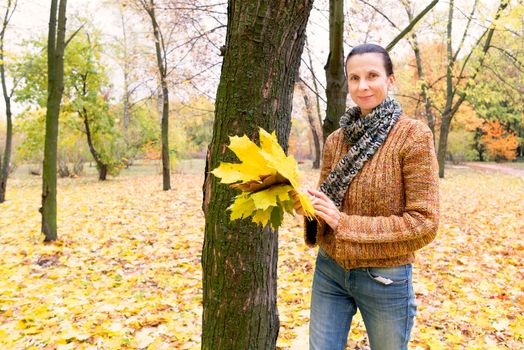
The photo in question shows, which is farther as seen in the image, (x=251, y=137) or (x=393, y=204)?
(x=251, y=137)

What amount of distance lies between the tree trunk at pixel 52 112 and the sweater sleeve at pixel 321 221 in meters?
5.10

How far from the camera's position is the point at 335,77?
483 cm

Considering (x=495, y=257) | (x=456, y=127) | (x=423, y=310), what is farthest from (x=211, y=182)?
(x=456, y=127)

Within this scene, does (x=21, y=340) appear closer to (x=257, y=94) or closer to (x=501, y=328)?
(x=257, y=94)

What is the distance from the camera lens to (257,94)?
5.32 feet

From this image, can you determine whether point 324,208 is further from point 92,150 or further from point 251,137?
point 92,150

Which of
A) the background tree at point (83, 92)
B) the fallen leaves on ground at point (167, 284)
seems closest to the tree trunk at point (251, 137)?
the fallen leaves on ground at point (167, 284)

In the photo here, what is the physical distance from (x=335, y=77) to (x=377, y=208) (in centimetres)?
361

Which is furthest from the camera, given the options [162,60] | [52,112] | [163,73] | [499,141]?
[499,141]

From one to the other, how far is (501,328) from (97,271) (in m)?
4.34

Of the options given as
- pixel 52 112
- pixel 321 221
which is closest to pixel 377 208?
pixel 321 221

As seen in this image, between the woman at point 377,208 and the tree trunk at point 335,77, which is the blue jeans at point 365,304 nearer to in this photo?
the woman at point 377,208

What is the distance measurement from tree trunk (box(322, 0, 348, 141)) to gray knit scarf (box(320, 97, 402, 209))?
329 cm

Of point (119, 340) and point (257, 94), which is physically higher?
point (257, 94)
